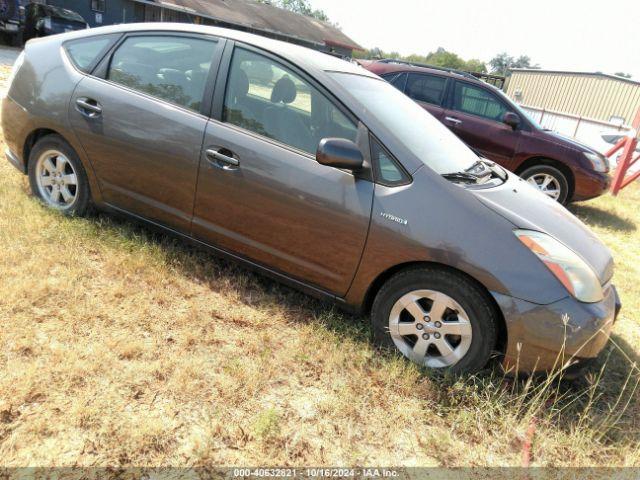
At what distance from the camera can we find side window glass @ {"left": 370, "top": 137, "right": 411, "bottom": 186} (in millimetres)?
2707

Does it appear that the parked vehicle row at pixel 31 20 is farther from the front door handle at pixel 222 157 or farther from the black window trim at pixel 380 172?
the black window trim at pixel 380 172

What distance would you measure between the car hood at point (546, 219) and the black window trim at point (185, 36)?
1837 millimetres

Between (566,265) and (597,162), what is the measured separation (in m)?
5.04

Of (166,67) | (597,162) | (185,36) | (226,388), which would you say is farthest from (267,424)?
(597,162)

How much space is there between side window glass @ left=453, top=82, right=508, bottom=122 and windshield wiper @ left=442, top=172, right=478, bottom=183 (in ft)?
15.1

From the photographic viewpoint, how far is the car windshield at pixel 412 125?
115 inches

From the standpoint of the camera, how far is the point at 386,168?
2.74m

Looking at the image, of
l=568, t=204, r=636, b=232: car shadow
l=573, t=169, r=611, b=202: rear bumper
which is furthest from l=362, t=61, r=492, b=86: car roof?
l=568, t=204, r=636, b=232: car shadow

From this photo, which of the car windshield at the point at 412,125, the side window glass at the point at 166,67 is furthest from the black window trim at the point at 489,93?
the side window glass at the point at 166,67

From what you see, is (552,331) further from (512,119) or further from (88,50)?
(512,119)

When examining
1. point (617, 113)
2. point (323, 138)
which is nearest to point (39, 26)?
point (323, 138)

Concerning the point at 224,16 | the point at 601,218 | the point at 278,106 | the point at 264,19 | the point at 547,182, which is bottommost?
the point at 601,218

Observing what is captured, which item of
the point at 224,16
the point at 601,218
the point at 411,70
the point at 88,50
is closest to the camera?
the point at 88,50

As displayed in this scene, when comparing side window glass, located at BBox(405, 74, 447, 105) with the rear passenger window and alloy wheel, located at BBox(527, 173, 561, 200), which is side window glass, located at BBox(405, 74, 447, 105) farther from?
the rear passenger window
